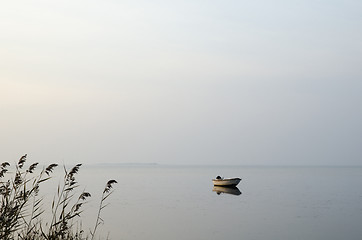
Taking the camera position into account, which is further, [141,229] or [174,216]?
[174,216]

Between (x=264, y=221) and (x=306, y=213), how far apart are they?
23.8ft

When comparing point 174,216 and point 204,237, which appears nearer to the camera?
point 204,237

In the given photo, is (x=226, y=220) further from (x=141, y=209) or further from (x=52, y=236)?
(x=52, y=236)

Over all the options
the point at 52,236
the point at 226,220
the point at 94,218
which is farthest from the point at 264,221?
the point at 52,236

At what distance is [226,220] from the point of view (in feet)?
115

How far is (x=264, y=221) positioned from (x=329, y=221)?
4.62 meters

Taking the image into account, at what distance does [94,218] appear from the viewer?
3469cm

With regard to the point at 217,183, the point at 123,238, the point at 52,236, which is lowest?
the point at 52,236

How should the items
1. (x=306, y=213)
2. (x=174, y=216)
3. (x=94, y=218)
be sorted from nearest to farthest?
(x=94, y=218)
(x=174, y=216)
(x=306, y=213)

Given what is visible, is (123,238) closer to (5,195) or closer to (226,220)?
(226,220)

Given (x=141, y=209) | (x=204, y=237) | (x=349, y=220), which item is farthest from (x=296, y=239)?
(x=141, y=209)

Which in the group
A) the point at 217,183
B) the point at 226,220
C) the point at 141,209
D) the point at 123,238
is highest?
the point at 217,183

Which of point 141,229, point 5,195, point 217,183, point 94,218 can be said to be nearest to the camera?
point 5,195

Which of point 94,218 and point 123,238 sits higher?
point 94,218
